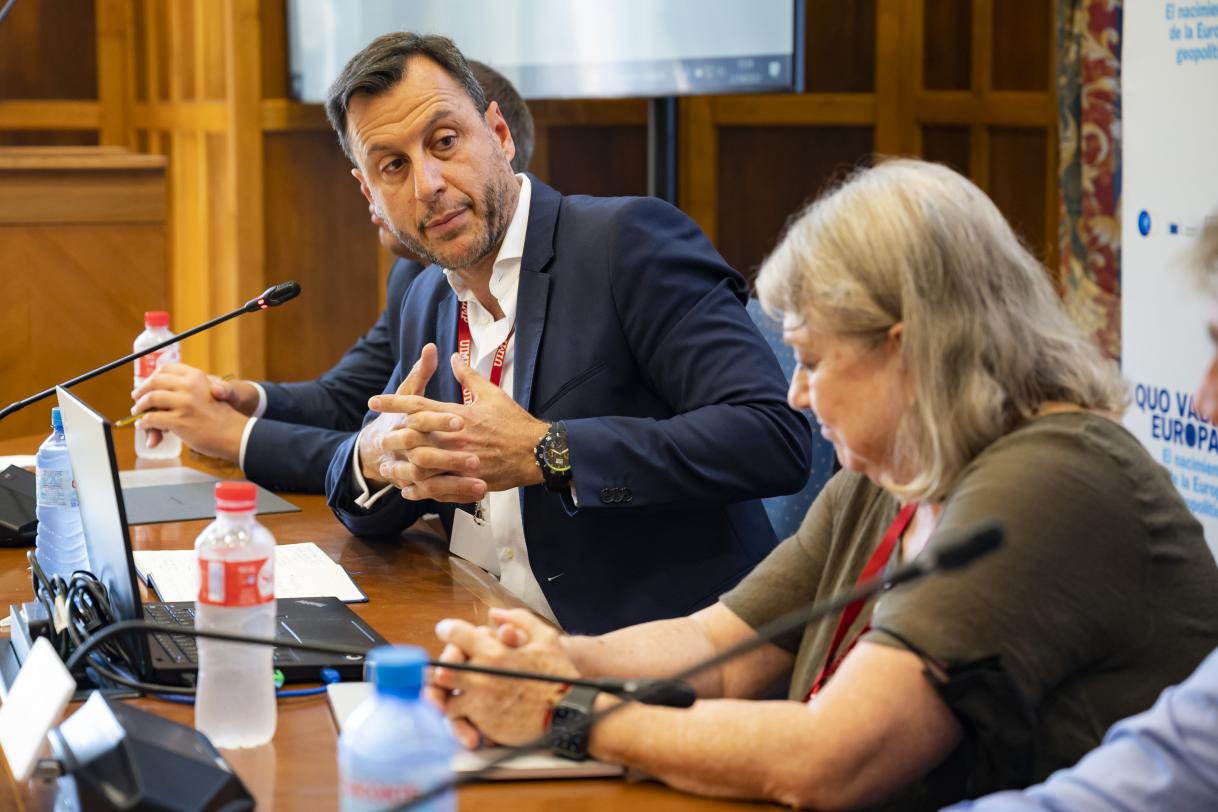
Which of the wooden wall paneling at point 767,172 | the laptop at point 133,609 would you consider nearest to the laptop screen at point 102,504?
the laptop at point 133,609

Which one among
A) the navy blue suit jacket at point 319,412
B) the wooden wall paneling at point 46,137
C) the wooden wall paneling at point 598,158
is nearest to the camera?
the navy blue suit jacket at point 319,412

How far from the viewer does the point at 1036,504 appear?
4.20 ft

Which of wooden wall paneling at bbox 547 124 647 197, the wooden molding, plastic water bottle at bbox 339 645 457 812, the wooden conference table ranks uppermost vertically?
the wooden molding

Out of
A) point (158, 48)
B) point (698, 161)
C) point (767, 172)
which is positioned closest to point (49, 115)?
point (158, 48)

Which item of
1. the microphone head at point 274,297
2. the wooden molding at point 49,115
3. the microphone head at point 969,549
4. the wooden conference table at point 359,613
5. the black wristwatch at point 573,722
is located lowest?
the wooden conference table at point 359,613

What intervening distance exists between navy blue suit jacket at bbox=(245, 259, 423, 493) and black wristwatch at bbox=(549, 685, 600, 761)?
4.06ft

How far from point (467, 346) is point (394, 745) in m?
1.33

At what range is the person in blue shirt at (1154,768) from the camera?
3.54 ft

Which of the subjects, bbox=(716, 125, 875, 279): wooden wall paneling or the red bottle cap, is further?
bbox=(716, 125, 875, 279): wooden wall paneling

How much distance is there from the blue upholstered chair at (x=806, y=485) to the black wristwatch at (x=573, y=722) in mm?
1076

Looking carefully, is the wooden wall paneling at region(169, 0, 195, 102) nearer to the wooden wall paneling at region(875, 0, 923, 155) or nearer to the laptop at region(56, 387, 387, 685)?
the wooden wall paneling at region(875, 0, 923, 155)

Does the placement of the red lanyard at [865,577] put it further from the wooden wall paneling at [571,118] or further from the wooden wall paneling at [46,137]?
the wooden wall paneling at [46,137]

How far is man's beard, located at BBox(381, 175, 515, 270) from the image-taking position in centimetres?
221

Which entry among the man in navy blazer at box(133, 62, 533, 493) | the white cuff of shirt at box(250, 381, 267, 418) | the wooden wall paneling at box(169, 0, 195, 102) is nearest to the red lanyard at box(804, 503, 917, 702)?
the man in navy blazer at box(133, 62, 533, 493)
